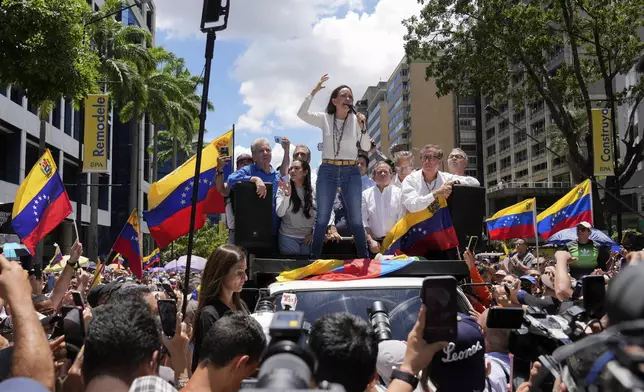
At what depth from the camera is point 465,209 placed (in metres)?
6.08

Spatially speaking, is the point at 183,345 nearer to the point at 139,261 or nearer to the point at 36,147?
the point at 139,261

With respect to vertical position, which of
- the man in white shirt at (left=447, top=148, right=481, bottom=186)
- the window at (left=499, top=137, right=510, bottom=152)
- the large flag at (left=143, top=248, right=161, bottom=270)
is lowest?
the large flag at (left=143, top=248, right=161, bottom=270)

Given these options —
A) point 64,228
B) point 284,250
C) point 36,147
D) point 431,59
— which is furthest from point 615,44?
point 64,228

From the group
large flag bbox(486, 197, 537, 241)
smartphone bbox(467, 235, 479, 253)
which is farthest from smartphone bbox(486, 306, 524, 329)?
large flag bbox(486, 197, 537, 241)

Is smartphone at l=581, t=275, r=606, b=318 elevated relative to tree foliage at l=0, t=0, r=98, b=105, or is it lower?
lower

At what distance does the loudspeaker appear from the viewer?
6.01 metres

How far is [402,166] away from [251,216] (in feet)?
7.48

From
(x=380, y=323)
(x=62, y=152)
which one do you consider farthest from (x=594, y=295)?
(x=62, y=152)

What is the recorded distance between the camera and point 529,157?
73.4m

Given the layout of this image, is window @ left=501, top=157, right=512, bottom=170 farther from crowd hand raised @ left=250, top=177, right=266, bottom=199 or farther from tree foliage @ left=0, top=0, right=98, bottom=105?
crowd hand raised @ left=250, top=177, right=266, bottom=199

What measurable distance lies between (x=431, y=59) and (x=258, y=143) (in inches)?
587

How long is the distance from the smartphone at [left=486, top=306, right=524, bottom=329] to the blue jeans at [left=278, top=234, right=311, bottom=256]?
363cm

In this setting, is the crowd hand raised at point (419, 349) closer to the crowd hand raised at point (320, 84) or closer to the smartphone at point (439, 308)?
the smartphone at point (439, 308)

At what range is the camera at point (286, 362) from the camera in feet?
4.59
